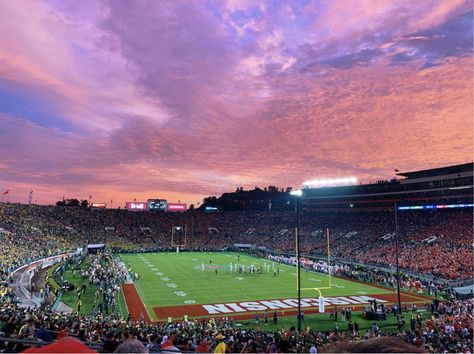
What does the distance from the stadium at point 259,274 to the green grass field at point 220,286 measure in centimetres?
15

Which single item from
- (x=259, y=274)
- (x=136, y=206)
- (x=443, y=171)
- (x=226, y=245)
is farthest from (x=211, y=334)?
(x=136, y=206)

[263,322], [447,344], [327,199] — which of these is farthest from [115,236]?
[447,344]

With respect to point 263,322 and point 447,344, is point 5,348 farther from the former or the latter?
point 263,322

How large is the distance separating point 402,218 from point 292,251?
18474 millimetres

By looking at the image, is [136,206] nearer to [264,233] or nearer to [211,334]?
[264,233]

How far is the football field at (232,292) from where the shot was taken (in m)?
25.2

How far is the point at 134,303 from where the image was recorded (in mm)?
26672

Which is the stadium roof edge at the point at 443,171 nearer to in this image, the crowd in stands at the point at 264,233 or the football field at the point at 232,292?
the crowd in stands at the point at 264,233

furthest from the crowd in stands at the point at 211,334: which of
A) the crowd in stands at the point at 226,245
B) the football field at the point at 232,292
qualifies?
the football field at the point at 232,292

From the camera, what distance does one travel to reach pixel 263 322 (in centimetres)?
2225

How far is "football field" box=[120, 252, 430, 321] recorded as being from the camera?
25.2 m

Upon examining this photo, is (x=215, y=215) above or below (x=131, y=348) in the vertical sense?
above

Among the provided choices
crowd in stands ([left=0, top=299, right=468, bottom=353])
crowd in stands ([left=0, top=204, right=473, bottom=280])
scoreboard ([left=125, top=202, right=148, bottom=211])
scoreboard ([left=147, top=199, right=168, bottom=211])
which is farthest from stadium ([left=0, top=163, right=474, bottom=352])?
Answer: scoreboard ([left=125, top=202, right=148, bottom=211])

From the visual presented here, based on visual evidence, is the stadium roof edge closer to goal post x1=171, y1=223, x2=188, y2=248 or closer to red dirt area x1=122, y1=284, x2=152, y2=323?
goal post x1=171, y1=223, x2=188, y2=248
